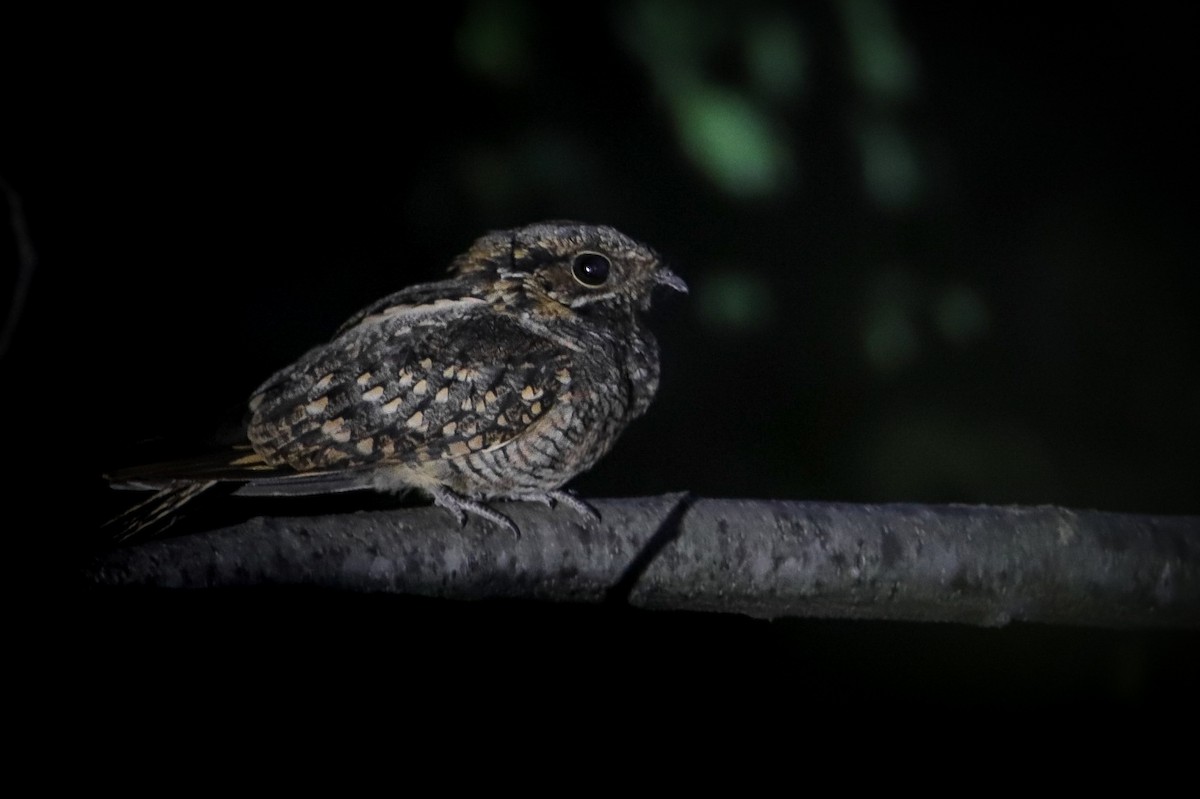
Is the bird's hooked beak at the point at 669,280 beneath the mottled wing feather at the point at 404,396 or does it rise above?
above

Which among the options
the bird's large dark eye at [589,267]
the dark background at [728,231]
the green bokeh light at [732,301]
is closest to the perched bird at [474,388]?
the bird's large dark eye at [589,267]

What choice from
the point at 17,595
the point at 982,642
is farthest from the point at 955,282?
the point at 17,595

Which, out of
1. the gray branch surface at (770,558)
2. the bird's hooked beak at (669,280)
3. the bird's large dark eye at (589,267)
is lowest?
the gray branch surface at (770,558)

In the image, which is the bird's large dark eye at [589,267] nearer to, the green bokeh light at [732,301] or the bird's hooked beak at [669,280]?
the bird's hooked beak at [669,280]

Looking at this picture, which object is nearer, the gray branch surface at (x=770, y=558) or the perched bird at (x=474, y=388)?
the gray branch surface at (x=770, y=558)

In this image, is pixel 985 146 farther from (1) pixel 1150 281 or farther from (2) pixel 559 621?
(2) pixel 559 621

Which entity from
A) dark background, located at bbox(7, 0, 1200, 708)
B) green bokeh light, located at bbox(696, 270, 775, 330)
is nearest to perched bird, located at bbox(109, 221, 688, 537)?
dark background, located at bbox(7, 0, 1200, 708)
